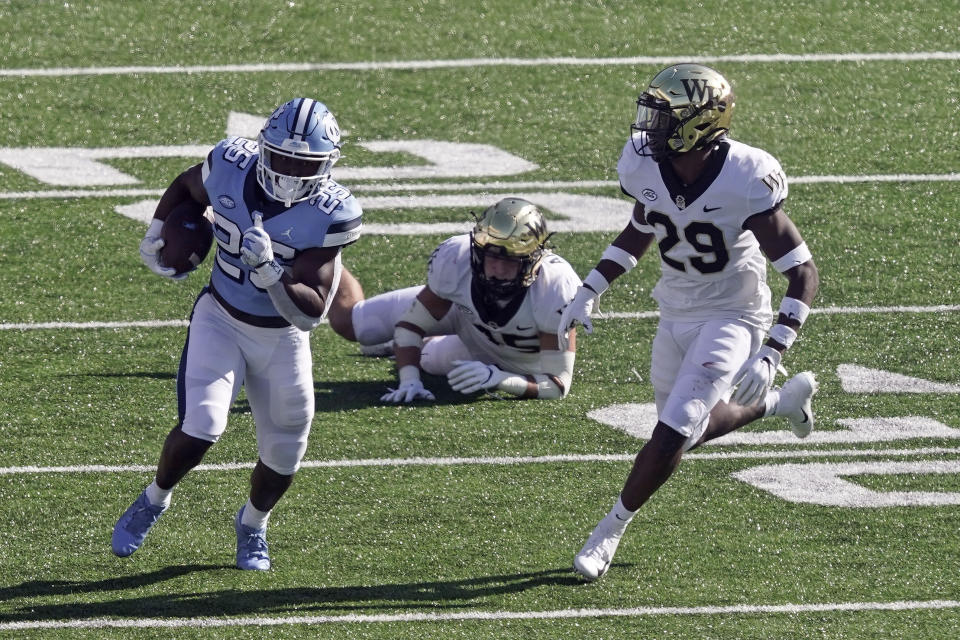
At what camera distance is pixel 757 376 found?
5477mm

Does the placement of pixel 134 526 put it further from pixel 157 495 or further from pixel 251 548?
pixel 251 548

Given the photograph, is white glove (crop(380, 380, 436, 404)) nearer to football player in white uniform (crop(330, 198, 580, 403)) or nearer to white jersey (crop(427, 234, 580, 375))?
football player in white uniform (crop(330, 198, 580, 403))

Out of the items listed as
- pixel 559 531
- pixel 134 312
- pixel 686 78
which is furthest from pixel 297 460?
pixel 134 312

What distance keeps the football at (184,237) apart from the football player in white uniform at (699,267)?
1.37 metres

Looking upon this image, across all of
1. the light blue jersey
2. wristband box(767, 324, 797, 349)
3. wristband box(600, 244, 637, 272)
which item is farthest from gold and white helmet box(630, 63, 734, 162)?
the light blue jersey

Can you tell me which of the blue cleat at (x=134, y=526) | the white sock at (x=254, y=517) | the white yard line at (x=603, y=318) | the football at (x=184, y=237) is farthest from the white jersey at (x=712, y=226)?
the white yard line at (x=603, y=318)

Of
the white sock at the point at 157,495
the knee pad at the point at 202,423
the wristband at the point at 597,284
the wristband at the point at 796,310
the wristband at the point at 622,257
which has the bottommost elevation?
the white sock at the point at 157,495

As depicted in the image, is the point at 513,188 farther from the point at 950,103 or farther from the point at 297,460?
the point at 297,460

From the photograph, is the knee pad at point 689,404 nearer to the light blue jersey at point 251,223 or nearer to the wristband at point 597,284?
the wristband at point 597,284

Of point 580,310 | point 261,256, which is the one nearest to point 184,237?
point 261,256

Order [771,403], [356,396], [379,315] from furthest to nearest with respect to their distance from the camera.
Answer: [379,315]
[356,396]
[771,403]

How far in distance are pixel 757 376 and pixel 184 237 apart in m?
2.04

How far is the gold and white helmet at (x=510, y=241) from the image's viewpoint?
7246 millimetres

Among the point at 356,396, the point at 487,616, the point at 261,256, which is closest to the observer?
the point at 261,256
